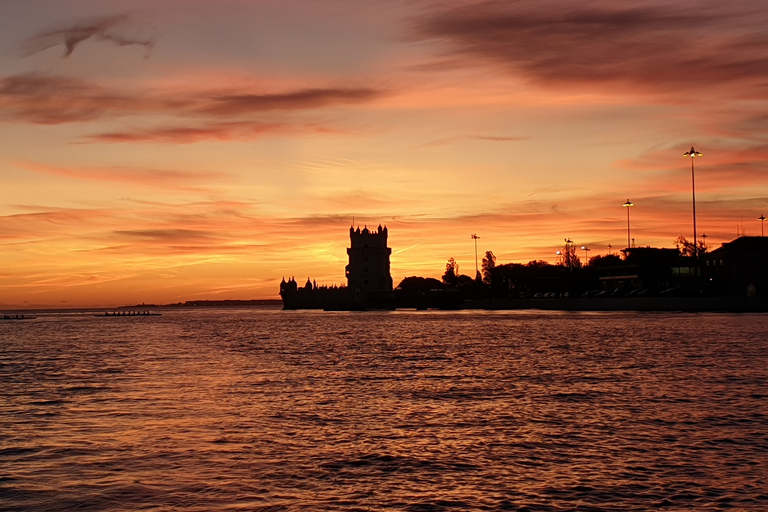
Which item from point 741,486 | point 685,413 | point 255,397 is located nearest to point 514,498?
point 741,486

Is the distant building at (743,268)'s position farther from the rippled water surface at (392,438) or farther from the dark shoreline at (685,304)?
the rippled water surface at (392,438)

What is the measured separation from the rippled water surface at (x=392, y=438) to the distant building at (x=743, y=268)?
111 metres

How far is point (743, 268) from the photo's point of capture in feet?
497

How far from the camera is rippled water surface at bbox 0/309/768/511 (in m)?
17.2

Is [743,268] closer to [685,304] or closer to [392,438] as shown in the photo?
[685,304]

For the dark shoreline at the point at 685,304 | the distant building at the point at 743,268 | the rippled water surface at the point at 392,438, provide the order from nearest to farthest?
1. the rippled water surface at the point at 392,438
2. the dark shoreline at the point at 685,304
3. the distant building at the point at 743,268

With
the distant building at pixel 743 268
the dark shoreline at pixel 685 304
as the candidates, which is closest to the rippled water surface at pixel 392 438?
the dark shoreline at pixel 685 304

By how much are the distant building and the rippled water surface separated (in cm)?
11115

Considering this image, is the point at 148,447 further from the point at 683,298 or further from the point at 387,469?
the point at 683,298

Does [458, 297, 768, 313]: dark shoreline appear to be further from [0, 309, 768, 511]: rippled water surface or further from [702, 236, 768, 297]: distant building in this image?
[0, 309, 768, 511]: rippled water surface

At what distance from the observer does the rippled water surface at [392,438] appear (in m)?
17.2

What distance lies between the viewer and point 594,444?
74.0 feet

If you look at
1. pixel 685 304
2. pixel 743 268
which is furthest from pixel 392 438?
pixel 743 268

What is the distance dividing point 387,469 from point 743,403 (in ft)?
55.6
